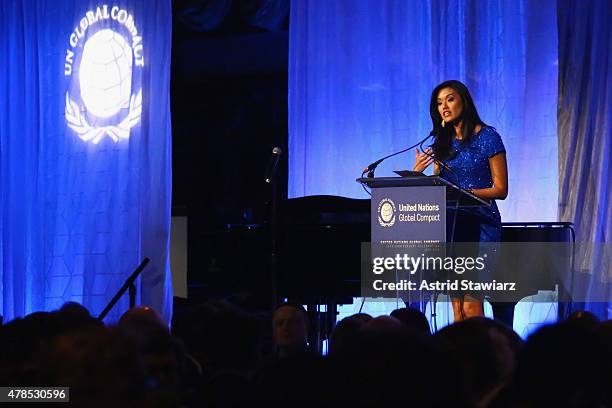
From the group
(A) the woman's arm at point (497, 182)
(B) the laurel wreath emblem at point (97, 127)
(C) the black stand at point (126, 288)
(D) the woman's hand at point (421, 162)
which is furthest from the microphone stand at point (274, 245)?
(B) the laurel wreath emblem at point (97, 127)

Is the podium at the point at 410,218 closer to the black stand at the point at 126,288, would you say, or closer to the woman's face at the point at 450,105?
the woman's face at the point at 450,105

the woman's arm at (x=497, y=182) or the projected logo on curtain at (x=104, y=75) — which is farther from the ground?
the projected logo on curtain at (x=104, y=75)

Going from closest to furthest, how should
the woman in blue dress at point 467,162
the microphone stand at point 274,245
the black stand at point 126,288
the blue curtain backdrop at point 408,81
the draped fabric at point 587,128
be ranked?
1. the woman in blue dress at point 467,162
2. the microphone stand at point 274,245
3. the black stand at point 126,288
4. the draped fabric at point 587,128
5. the blue curtain backdrop at point 408,81

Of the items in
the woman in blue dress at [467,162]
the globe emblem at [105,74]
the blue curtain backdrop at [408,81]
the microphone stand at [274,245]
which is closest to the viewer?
the woman in blue dress at [467,162]

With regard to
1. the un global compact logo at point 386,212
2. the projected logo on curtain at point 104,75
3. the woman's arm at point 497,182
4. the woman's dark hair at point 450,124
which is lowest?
the un global compact logo at point 386,212

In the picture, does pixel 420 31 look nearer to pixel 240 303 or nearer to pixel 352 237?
pixel 352 237

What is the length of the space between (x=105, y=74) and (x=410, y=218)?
417cm

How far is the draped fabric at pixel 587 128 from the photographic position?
6809 millimetres

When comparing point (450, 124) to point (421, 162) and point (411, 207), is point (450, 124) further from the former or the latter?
point (411, 207)

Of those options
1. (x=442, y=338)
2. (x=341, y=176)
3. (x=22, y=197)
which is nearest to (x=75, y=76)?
(x=22, y=197)

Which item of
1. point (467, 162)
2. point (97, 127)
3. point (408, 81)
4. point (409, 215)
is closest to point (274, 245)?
point (409, 215)

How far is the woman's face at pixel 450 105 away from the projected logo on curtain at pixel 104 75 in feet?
10.9

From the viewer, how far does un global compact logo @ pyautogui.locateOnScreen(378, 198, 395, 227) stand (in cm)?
500

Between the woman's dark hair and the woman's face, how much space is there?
0.02 m
